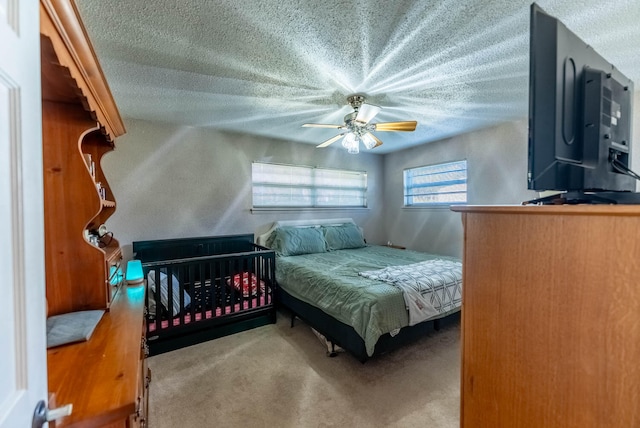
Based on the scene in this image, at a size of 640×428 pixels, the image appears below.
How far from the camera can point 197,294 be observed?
2928mm

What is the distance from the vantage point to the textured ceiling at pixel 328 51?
1436 mm

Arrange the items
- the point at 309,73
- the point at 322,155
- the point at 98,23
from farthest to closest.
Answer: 1. the point at 322,155
2. the point at 309,73
3. the point at 98,23

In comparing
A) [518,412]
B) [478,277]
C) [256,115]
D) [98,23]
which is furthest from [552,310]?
[256,115]

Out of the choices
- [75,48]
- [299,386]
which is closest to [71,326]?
[75,48]

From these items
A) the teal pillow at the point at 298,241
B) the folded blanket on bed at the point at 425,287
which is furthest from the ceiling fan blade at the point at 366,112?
the teal pillow at the point at 298,241

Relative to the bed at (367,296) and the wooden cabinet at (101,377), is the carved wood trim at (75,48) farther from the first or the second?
the bed at (367,296)

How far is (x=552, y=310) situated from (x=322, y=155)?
13.3ft

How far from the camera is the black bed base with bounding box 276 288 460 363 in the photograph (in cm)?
212

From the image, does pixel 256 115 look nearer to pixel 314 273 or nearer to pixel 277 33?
pixel 277 33

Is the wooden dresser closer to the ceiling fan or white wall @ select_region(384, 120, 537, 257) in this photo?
the ceiling fan

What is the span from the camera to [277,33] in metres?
1.62

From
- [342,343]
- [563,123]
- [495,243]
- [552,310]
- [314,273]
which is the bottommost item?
[342,343]

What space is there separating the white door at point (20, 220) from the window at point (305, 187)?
341 centimetres

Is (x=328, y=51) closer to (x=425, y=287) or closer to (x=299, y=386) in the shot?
(x=425, y=287)
